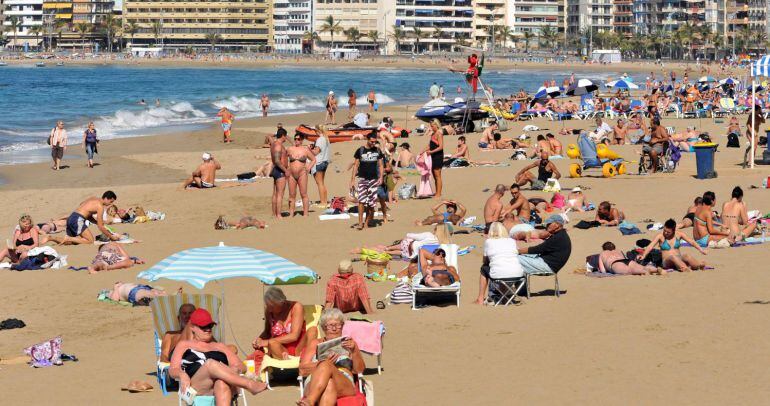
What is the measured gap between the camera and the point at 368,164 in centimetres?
1579

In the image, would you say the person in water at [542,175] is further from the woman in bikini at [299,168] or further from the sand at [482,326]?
the woman in bikini at [299,168]

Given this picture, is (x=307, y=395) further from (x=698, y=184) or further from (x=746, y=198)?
(x=698, y=184)

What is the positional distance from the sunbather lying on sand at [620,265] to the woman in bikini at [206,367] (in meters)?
5.70

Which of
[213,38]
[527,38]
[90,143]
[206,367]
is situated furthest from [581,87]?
[213,38]

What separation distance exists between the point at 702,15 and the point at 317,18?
171 ft

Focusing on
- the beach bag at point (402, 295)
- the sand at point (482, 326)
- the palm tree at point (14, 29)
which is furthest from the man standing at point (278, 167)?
the palm tree at point (14, 29)

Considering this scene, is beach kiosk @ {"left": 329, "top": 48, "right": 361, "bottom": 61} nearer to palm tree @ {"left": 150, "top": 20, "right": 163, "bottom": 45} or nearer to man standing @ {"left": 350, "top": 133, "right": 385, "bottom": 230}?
palm tree @ {"left": 150, "top": 20, "right": 163, "bottom": 45}

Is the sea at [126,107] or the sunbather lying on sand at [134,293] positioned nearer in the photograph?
the sunbather lying on sand at [134,293]

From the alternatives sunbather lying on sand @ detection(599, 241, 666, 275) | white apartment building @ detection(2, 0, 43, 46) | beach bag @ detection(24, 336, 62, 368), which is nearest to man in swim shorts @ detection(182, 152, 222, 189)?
sunbather lying on sand @ detection(599, 241, 666, 275)

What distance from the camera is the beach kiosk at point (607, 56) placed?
140 m

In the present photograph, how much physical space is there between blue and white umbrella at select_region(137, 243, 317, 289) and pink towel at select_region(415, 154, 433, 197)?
29.4 feet

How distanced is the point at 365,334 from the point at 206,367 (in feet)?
6.10

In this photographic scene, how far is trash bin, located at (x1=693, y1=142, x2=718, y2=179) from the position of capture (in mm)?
19609

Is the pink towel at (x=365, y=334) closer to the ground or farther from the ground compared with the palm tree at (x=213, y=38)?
closer to the ground
